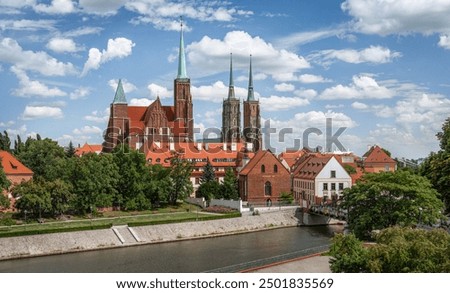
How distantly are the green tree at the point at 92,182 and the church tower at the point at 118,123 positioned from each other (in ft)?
78.8

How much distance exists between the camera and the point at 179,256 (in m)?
27.0

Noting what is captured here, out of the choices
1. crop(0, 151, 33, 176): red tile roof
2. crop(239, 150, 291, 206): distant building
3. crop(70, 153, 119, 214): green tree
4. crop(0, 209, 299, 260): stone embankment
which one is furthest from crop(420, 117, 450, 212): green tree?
crop(0, 151, 33, 176): red tile roof

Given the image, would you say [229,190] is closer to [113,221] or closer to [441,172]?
[113,221]

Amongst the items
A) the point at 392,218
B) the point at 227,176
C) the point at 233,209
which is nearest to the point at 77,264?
the point at 392,218

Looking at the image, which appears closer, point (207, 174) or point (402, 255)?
point (402, 255)

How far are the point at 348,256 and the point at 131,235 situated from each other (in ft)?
61.5

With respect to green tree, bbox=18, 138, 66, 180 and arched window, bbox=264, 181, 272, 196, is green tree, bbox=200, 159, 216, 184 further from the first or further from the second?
green tree, bbox=18, 138, 66, 180

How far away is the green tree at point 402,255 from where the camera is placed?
13773 mm

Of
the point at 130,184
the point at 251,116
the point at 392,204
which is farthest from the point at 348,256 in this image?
the point at 251,116

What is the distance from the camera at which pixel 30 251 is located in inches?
1072

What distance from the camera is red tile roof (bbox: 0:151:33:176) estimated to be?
3709 centimetres
